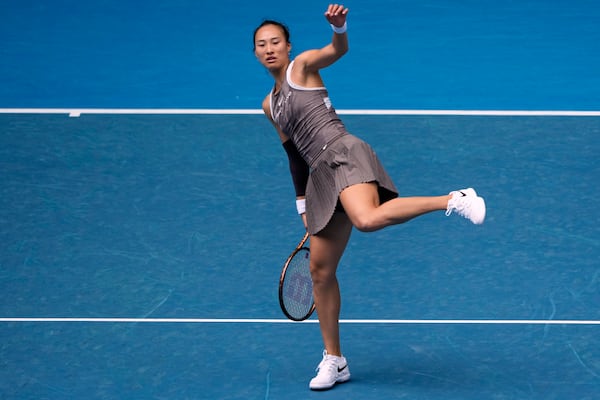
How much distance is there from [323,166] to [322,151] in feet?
0.29

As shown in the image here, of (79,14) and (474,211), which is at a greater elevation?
(79,14)

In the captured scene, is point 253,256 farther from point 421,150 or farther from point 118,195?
point 421,150

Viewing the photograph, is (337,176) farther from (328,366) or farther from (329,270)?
(328,366)

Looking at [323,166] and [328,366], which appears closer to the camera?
[323,166]

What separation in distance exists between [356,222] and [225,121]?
4.92 meters

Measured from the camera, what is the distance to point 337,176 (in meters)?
5.55

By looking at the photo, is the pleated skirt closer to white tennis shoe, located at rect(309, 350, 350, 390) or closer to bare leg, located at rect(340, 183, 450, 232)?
bare leg, located at rect(340, 183, 450, 232)

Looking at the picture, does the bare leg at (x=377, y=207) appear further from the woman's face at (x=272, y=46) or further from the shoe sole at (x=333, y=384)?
the shoe sole at (x=333, y=384)

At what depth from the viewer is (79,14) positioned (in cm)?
1309

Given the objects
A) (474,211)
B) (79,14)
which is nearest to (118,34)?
(79,14)

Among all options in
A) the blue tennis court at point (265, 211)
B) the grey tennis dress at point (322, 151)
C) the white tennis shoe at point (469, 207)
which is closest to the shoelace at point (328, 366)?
the blue tennis court at point (265, 211)

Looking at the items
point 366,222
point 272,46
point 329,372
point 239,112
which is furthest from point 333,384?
point 239,112

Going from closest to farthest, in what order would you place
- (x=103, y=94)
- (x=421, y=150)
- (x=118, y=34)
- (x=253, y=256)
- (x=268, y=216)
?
(x=253, y=256)
(x=268, y=216)
(x=421, y=150)
(x=103, y=94)
(x=118, y=34)

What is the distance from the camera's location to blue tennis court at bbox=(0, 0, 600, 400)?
618 centimetres
